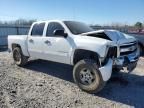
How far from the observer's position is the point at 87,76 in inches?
233

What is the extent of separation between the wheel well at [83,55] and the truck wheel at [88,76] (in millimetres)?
225

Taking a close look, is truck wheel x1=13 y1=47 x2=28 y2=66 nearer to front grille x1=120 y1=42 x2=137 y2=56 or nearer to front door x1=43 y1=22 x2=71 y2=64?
front door x1=43 y1=22 x2=71 y2=64

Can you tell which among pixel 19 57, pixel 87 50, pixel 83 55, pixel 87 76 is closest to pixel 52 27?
pixel 83 55

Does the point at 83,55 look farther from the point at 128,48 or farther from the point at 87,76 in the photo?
the point at 128,48

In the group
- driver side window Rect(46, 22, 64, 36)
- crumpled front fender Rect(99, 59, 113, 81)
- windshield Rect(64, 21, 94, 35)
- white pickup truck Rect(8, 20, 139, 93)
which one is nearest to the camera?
crumpled front fender Rect(99, 59, 113, 81)

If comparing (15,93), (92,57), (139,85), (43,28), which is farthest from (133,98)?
(43,28)

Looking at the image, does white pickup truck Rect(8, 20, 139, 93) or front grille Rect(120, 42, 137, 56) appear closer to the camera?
white pickup truck Rect(8, 20, 139, 93)

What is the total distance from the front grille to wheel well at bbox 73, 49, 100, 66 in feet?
2.29

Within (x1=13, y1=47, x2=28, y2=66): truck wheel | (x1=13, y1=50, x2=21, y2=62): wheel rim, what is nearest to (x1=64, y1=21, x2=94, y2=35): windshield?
(x1=13, y1=47, x2=28, y2=66): truck wheel

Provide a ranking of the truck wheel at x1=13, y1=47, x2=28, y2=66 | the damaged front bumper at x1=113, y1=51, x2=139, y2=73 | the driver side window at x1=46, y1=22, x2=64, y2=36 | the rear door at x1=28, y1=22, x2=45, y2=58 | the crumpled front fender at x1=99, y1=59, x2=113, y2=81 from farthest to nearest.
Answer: the truck wheel at x1=13, y1=47, x2=28, y2=66 < the rear door at x1=28, y1=22, x2=45, y2=58 < the driver side window at x1=46, y1=22, x2=64, y2=36 < the damaged front bumper at x1=113, y1=51, x2=139, y2=73 < the crumpled front fender at x1=99, y1=59, x2=113, y2=81

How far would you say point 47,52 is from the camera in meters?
7.29

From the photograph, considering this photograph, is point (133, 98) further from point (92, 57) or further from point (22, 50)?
point (22, 50)

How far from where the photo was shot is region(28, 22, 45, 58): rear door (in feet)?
24.9

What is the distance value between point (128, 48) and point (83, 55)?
129cm
